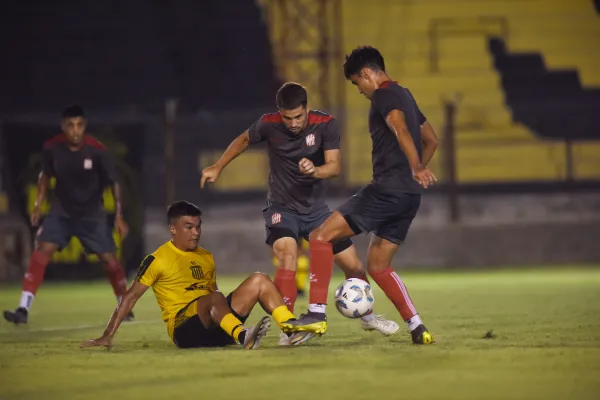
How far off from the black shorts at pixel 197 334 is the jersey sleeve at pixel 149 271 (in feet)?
0.92

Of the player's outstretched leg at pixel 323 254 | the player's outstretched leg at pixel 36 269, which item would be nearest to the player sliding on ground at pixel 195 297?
the player's outstretched leg at pixel 323 254

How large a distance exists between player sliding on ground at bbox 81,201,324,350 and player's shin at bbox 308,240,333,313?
0.92 feet

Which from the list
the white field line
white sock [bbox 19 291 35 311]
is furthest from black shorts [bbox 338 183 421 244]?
white sock [bbox 19 291 35 311]

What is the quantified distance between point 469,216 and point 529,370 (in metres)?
14.2

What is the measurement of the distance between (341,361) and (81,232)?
4.96 m

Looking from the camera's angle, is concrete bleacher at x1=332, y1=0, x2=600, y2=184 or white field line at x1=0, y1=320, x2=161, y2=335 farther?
concrete bleacher at x1=332, y1=0, x2=600, y2=184

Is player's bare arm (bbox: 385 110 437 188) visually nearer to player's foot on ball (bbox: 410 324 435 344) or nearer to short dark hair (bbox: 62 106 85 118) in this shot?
player's foot on ball (bbox: 410 324 435 344)

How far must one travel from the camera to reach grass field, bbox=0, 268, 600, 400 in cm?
612

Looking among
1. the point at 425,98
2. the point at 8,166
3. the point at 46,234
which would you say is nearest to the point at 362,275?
the point at 46,234

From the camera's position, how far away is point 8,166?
53.3 ft

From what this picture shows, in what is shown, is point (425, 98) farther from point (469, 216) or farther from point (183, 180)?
point (183, 180)

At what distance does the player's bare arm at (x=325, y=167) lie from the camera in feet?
27.4

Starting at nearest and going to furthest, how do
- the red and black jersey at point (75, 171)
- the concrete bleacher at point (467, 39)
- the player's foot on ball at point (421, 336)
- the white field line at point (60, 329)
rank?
the player's foot on ball at point (421, 336)
the white field line at point (60, 329)
the red and black jersey at point (75, 171)
the concrete bleacher at point (467, 39)

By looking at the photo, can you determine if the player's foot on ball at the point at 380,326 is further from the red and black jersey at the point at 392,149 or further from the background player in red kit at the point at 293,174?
the red and black jersey at the point at 392,149
